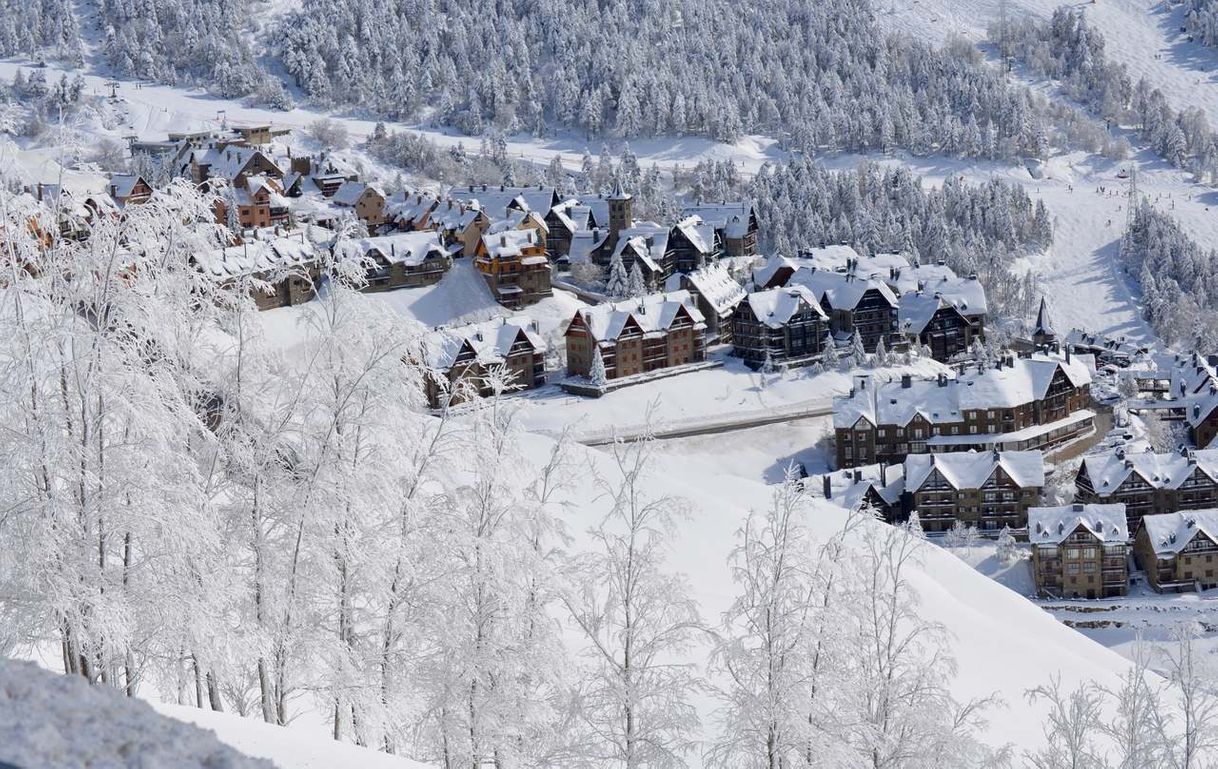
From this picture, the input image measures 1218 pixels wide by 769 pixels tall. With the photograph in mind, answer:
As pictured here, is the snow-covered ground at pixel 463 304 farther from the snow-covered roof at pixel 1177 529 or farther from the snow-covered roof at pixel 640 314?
the snow-covered roof at pixel 1177 529

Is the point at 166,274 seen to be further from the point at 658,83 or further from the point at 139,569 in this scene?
the point at 658,83

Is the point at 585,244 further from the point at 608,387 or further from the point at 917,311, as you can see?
the point at 608,387

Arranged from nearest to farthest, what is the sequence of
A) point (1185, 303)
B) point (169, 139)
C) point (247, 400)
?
point (247, 400), point (1185, 303), point (169, 139)

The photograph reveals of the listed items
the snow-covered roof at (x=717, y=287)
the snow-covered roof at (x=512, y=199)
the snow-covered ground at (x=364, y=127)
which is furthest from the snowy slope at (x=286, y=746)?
the snow-covered ground at (x=364, y=127)

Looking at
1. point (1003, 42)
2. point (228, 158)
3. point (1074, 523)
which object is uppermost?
point (228, 158)

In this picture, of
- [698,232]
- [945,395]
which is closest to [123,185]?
[698,232]

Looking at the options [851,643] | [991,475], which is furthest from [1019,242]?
[851,643]
